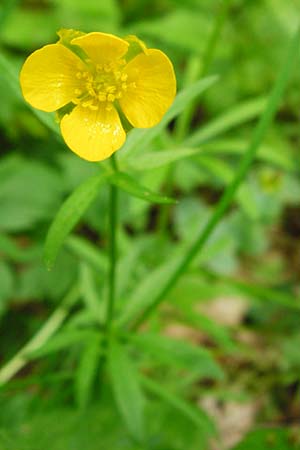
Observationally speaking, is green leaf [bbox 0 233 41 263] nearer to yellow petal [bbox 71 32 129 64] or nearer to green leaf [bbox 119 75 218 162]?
green leaf [bbox 119 75 218 162]

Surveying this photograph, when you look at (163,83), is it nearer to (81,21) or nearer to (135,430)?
(135,430)

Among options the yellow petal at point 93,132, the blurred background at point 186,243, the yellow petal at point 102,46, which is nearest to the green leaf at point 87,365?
the blurred background at point 186,243

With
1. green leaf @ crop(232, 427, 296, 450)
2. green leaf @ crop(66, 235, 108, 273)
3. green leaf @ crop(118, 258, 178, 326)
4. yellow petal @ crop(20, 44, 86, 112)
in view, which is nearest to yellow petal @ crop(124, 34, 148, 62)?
yellow petal @ crop(20, 44, 86, 112)

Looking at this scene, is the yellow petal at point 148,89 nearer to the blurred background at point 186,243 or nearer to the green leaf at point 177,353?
the blurred background at point 186,243

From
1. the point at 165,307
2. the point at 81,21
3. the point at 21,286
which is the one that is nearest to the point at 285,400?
the point at 165,307

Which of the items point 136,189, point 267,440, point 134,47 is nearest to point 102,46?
point 134,47

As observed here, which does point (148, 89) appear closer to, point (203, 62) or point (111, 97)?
point (111, 97)
